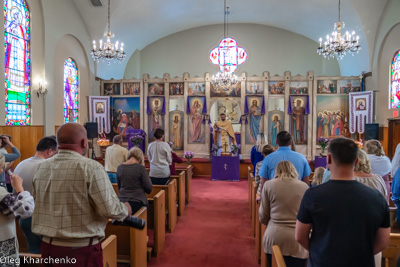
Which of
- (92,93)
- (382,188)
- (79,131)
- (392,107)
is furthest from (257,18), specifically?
(79,131)

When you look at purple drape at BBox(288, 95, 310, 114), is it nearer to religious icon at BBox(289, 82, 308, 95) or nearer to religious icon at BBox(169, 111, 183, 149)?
religious icon at BBox(289, 82, 308, 95)

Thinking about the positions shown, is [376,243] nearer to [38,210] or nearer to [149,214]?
[38,210]

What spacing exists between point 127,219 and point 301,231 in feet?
4.01

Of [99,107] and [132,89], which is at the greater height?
[132,89]

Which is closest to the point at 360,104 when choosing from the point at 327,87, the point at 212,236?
the point at 327,87

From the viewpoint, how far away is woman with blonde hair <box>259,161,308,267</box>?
2689 millimetres

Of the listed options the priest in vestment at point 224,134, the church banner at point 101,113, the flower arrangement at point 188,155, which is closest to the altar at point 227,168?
the priest in vestment at point 224,134

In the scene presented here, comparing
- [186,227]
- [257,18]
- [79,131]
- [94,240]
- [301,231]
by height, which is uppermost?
[257,18]

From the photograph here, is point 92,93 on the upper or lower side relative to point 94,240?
upper

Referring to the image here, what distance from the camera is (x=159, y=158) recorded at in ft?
19.4

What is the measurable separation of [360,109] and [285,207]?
35.3 ft

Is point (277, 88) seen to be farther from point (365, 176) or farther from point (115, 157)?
point (365, 176)

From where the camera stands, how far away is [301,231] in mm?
1872

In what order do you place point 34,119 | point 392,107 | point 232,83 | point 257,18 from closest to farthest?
1. point 34,119
2. point 392,107
3. point 232,83
4. point 257,18
